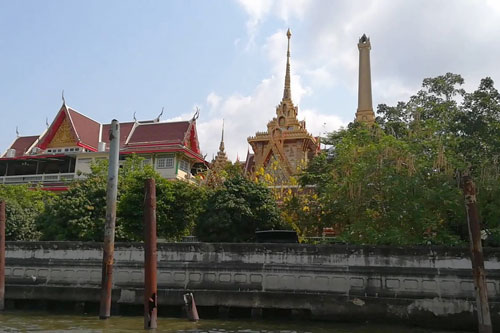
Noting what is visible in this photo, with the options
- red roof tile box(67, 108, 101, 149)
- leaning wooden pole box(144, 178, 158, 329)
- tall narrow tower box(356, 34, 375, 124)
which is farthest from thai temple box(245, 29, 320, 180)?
leaning wooden pole box(144, 178, 158, 329)

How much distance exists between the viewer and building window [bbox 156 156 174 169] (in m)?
34.2

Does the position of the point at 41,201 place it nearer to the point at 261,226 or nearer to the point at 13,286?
the point at 13,286

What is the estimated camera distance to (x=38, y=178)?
35312 mm

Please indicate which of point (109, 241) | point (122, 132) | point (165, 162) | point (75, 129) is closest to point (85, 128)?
point (75, 129)

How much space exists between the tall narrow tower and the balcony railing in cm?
2258

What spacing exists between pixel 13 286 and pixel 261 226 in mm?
8642

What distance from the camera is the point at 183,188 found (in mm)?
21141

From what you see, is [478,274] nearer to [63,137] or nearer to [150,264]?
[150,264]

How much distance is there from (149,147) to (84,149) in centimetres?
517

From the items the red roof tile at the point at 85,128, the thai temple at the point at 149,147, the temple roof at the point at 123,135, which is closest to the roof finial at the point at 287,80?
the thai temple at the point at 149,147

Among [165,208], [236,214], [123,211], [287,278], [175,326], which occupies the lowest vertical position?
[175,326]

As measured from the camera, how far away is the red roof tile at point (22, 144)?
3810 cm

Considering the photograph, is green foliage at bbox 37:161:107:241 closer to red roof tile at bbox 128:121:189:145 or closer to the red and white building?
the red and white building

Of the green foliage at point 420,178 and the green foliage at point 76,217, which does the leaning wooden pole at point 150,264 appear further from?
the green foliage at point 76,217
